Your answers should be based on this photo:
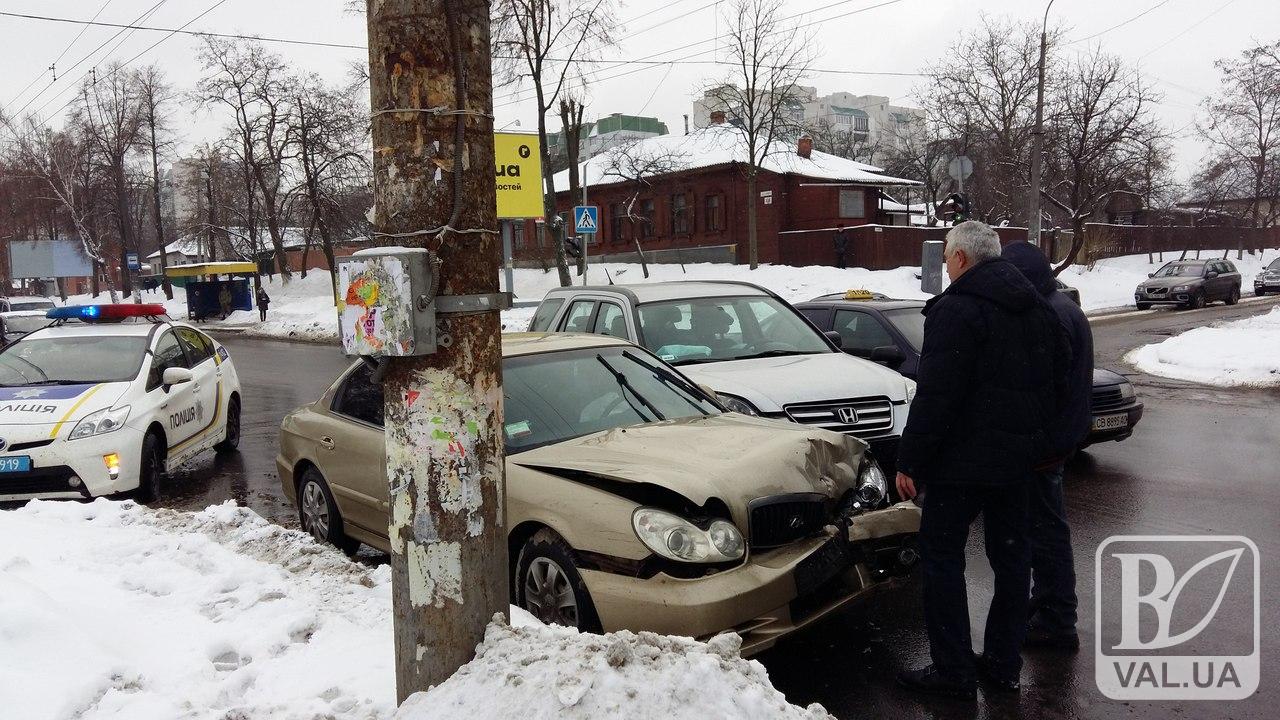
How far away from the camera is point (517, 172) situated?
2092 cm

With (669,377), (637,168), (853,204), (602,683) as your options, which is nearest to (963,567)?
(602,683)

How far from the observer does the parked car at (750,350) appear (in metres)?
6.75

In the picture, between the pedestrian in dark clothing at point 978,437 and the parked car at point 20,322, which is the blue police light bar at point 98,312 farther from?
the parked car at point 20,322

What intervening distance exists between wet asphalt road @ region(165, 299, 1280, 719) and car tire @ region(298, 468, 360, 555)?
2.84 feet

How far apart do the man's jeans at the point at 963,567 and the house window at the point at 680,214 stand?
Result: 42.6 meters

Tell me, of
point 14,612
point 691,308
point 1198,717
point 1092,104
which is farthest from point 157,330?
point 1092,104

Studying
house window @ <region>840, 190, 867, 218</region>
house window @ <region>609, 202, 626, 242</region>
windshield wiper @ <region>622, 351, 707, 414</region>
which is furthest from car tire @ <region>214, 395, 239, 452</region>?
house window @ <region>609, 202, 626, 242</region>

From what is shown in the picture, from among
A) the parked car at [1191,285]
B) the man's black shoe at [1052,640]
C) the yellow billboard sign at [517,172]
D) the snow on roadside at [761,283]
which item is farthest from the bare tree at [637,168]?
the man's black shoe at [1052,640]

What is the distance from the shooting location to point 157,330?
906 centimetres

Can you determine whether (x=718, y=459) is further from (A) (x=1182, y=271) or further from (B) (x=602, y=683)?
(A) (x=1182, y=271)

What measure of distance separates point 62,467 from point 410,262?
6021 mm

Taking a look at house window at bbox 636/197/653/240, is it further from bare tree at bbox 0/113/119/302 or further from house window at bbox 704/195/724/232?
bare tree at bbox 0/113/119/302

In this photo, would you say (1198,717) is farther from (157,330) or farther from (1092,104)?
(1092,104)

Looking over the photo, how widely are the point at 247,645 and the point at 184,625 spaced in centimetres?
46
